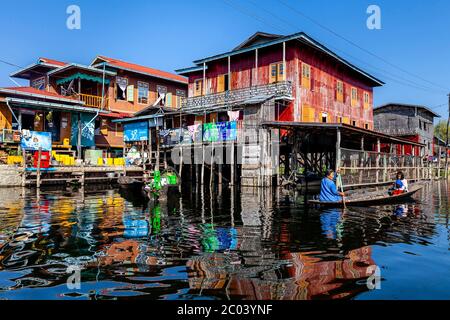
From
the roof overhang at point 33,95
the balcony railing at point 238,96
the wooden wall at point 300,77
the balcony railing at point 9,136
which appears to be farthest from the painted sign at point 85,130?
the wooden wall at point 300,77

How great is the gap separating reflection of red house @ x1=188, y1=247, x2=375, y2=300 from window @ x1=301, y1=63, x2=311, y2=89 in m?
21.5

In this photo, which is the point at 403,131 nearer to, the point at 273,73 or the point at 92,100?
the point at 273,73

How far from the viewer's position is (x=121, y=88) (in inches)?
1398

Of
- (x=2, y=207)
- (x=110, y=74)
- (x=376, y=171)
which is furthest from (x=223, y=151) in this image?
(x=2, y=207)

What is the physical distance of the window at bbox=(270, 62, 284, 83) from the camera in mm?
26547

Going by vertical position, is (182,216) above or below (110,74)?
below

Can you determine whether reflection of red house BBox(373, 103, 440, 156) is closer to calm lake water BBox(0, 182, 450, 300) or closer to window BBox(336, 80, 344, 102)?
window BBox(336, 80, 344, 102)

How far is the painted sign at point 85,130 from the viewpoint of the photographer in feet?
104

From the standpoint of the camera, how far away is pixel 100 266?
6867 millimetres

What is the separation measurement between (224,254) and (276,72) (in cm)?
2150

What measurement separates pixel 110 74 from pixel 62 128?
6879 millimetres

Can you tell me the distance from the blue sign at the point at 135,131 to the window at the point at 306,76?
14.3 metres

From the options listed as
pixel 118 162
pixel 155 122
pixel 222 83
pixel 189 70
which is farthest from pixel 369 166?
pixel 118 162
